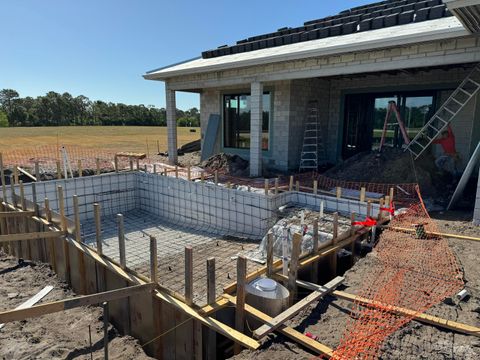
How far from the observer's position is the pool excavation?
3.78 meters

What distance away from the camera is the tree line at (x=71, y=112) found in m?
56.1

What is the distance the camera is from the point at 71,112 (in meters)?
62.2

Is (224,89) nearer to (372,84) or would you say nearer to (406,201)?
(372,84)

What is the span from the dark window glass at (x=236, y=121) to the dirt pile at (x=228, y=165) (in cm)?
131

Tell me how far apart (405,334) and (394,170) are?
21.2 ft

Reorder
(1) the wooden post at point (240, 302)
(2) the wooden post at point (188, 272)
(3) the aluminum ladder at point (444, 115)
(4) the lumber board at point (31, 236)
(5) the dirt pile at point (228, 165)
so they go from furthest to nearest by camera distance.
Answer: (5) the dirt pile at point (228, 165) < (3) the aluminum ladder at point (444, 115) < (4) the lumber board at point (31, 236) < (2) the wooden post at point (188, 272) < (1) the wooden post at point (240, 302)

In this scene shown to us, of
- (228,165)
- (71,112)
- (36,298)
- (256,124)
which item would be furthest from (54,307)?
(71,112)

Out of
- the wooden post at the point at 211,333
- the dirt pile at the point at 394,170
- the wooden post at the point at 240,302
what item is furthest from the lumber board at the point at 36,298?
the dirt pile at the point at 394,170

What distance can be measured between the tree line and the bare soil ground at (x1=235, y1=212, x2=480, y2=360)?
55.2 m

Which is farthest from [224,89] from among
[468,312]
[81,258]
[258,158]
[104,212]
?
[468,312]

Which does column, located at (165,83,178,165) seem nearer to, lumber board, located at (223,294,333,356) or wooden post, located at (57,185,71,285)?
wooden post, located at (57,185,71,285)

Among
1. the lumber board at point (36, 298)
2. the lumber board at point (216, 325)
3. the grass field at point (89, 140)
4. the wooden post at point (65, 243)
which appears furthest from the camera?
the grass field at point (89, 140)

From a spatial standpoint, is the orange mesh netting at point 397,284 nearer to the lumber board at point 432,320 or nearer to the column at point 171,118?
the lumber board at point 432,320

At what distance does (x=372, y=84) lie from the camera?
11.2 m
